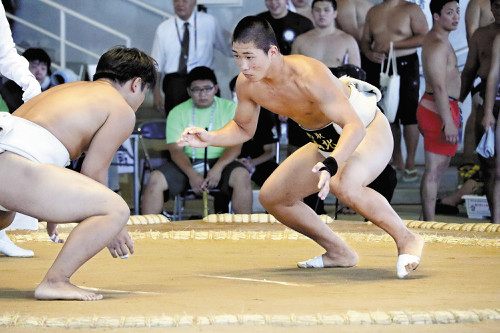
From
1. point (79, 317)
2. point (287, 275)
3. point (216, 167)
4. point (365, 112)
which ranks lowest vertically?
point (216, 167)

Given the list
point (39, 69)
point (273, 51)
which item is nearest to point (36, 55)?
point (39, 69)

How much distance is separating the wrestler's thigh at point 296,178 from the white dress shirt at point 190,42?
2.65 meters

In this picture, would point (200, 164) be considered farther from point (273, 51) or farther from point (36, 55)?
point (273, 51)

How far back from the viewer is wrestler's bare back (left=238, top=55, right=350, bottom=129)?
251 cm

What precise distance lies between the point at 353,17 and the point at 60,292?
12.8ft

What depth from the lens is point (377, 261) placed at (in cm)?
296

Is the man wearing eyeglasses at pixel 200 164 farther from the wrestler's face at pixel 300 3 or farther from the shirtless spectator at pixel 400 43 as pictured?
the shirtless spectator at pixel 400 43

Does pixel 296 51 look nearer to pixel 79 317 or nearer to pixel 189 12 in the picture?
pixel 189 12

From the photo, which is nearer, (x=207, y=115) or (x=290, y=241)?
(x=290, y=241)

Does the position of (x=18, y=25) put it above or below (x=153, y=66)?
below

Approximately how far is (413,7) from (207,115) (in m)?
1.63

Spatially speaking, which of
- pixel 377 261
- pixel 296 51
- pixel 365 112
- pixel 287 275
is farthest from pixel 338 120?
pixel 296 51

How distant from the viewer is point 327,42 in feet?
16.5

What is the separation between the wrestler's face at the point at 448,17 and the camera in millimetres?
4777
